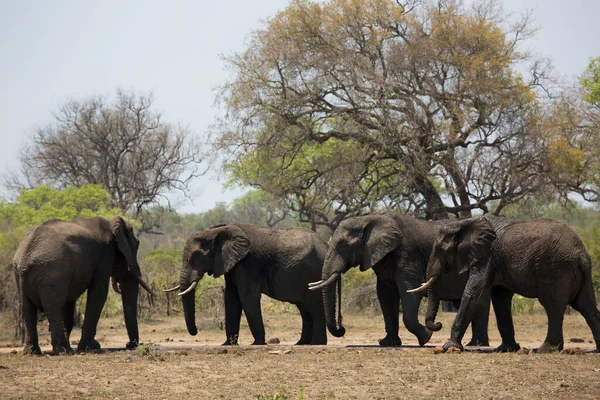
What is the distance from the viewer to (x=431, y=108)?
34.4m

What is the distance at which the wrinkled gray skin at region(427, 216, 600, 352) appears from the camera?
15617mm

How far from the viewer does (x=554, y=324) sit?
15773 millimetres

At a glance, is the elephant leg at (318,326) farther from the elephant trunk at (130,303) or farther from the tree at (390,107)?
the tree at (390,107)

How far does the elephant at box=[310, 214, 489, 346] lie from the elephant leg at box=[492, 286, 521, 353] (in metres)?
0.92

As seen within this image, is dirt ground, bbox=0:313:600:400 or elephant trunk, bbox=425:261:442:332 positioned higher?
elephant trunk, bbox=425:261:442:332

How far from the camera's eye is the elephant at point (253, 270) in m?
19.5

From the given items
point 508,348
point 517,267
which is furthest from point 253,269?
point 517,267

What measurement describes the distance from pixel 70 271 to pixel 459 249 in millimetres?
6587

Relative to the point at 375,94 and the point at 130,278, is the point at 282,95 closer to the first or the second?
the point at 375,94

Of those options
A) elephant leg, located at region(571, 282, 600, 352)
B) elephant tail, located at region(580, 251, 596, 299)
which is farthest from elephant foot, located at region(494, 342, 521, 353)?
elephant tail, located at region(580, 251, 596, 299)

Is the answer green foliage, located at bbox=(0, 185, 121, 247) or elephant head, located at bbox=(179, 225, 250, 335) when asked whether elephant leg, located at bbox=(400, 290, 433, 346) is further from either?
green foliage, located at bbox=(0, 185, 121, 247)

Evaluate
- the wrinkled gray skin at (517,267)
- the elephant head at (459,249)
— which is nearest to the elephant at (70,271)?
the elephant head at (459,249)

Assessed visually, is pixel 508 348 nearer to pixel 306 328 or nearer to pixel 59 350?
pixel 306 328

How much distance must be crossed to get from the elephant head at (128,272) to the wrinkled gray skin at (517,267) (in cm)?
558
